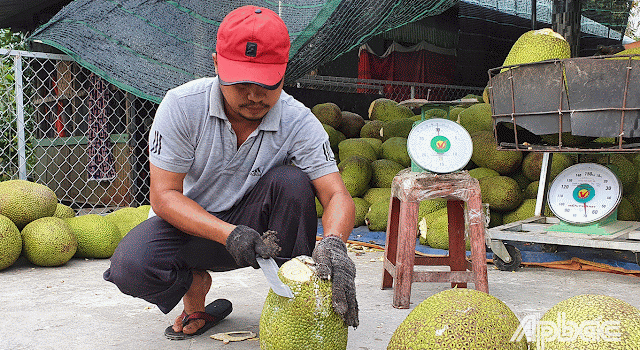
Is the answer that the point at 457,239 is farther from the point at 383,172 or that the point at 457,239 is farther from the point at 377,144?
the point at 377,144

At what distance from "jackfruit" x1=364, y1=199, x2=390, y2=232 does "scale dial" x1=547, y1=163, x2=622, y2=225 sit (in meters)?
1.29

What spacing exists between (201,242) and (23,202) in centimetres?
210

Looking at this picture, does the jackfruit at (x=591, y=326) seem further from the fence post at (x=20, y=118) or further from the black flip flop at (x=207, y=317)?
the fence post at (x=20, y=118)

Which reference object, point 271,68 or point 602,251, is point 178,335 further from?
point 602,251

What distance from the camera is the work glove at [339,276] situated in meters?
1.55

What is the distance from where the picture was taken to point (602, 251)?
3201 millimetres

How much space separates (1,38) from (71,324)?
6.70m

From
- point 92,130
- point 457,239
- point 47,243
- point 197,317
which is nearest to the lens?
point 197,317

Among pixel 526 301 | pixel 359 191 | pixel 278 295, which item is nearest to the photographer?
pixel 278 295

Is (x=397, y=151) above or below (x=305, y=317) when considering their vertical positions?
above

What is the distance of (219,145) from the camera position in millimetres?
1946

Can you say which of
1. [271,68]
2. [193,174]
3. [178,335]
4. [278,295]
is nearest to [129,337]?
[178,335]

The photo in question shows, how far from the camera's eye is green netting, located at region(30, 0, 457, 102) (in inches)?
147

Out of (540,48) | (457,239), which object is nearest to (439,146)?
(457,239)
